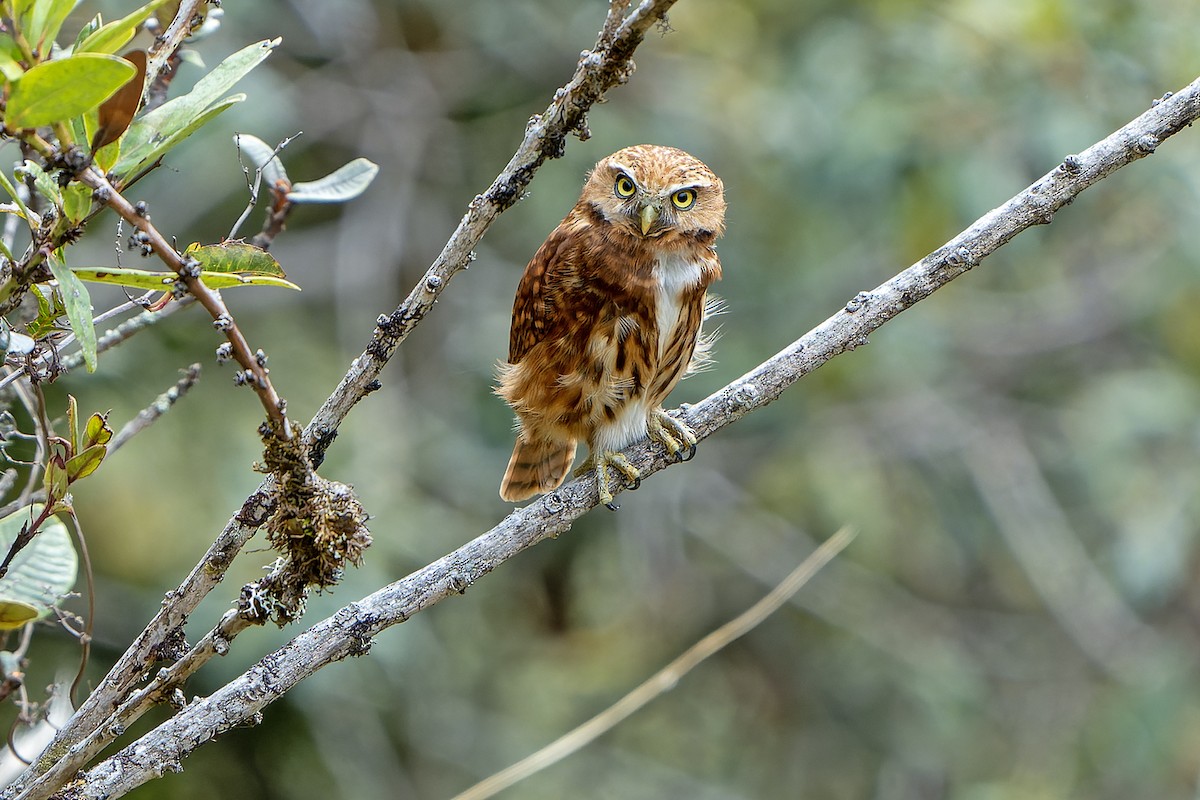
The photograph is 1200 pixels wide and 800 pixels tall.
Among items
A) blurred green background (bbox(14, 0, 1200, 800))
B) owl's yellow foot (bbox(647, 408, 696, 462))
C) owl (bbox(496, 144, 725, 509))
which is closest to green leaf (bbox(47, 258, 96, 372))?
owl's yellow foot (bbox(647, 408, 696, 462))

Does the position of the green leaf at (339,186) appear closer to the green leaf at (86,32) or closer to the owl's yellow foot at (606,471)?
the green leaf at (86,32)

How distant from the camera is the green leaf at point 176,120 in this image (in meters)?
1.39

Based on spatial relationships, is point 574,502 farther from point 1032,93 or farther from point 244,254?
point 1032,93

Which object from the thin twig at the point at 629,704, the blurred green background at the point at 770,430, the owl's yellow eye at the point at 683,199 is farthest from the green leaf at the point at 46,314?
the blurred green background at the point at 770,430

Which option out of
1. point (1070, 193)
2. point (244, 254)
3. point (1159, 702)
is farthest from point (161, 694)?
point (1159, 702)

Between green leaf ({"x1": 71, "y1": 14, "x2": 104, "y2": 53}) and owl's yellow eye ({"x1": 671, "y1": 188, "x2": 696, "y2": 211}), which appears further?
owl's yellow eye ({"x1": 671, "y1": 188, "x2": 696, "y2": 211})

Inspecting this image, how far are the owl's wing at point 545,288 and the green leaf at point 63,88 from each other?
1839 mm

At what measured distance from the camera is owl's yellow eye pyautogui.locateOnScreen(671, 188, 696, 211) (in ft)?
10.4

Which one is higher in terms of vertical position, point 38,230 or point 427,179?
point 427,179

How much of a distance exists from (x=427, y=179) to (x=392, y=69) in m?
0.56

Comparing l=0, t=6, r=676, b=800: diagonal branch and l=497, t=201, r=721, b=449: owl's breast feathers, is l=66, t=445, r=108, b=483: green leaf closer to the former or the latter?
l=0, t=6, r=676, b=800: diagonal branch

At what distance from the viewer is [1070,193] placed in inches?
79.2

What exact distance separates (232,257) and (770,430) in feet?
14.6

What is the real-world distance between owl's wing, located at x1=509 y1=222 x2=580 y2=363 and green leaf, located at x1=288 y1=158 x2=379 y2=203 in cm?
101
